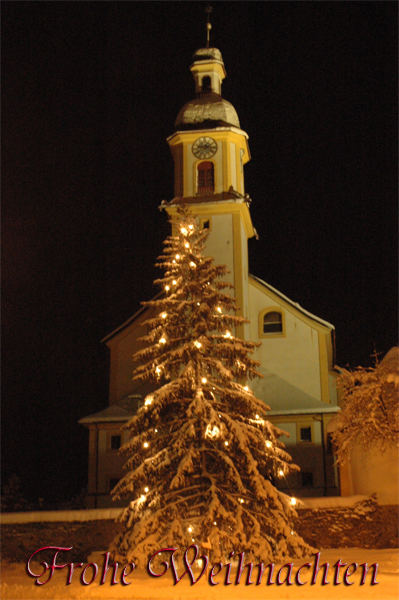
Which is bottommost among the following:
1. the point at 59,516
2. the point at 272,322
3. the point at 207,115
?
the point at 59,516

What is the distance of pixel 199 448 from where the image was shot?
584 inches

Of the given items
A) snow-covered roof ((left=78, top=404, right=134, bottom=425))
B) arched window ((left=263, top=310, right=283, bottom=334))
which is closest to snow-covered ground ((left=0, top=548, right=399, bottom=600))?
snow-covered roof ((left=78, top=404, right=134, bottom=425))

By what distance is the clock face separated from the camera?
1188 inches

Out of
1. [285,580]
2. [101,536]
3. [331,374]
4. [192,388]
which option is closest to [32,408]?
[331,374]

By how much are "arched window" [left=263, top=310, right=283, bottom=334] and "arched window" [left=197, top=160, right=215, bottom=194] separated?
5.82 m

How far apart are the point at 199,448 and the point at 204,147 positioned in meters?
18.3

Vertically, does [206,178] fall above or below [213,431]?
above

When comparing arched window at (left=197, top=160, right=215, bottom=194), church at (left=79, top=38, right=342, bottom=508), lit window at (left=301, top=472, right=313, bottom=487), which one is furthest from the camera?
arched window at (left=197, top=160, right=215, bottom=194)

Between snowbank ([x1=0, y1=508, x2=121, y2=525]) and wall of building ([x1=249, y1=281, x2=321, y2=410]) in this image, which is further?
wall of building ([x1=249, y1=281, x2=321, y2=410])

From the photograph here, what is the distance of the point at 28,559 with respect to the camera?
17.3 metres

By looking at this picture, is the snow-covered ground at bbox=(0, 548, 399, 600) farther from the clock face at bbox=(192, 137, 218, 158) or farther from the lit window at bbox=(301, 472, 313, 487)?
the clock face at bbox=(192, 137, 218, 158)

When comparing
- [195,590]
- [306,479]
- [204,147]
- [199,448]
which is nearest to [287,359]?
[306,479]

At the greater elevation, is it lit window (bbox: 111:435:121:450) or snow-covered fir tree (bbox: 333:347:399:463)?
snow-covered fir tree (bbox: 333:347:399:463)

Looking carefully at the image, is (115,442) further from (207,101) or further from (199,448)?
(207,101)
